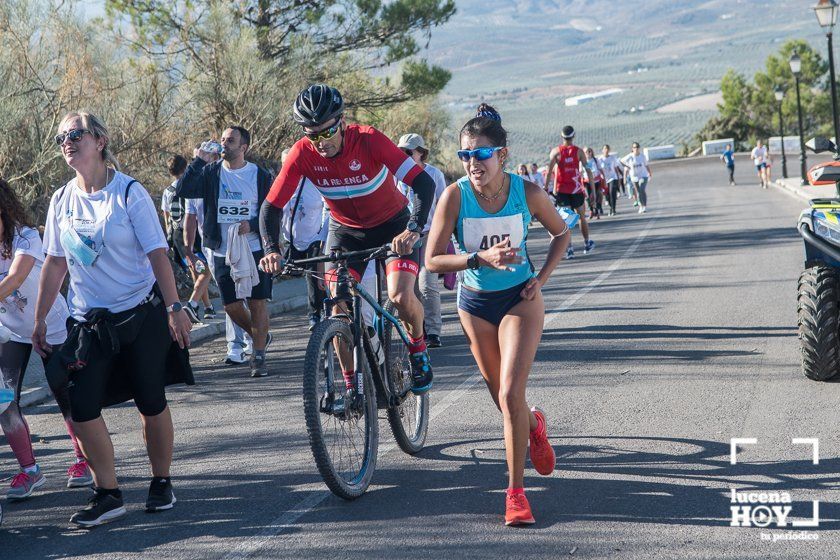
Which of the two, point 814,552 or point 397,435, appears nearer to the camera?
point 814,552

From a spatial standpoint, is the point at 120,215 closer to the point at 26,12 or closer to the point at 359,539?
the point at 359,539

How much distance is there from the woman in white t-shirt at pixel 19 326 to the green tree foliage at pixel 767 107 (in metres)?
91.5

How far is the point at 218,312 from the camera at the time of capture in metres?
15.5

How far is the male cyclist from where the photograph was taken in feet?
21.8

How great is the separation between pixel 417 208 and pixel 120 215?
1.60 meters

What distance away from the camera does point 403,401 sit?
6.92 meters

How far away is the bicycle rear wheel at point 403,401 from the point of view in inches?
270

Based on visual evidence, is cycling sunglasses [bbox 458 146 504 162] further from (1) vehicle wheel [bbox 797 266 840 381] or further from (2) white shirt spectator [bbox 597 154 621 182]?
(2) white shirt spectator [bbox 597 154 621 182]

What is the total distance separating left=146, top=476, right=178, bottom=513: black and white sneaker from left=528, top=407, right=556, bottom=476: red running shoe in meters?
1.85

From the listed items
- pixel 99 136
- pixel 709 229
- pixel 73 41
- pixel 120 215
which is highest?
pixel 73 41

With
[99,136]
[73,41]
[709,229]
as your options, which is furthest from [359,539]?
[709,229]

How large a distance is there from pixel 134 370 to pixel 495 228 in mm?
1921

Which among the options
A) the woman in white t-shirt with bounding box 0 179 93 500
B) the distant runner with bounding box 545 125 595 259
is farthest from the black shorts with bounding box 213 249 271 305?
the distant runner with bounding box 545 125 595 259

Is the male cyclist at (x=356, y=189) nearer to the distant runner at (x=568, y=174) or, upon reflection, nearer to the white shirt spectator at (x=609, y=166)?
the distant runner at (x=568, y=174)
